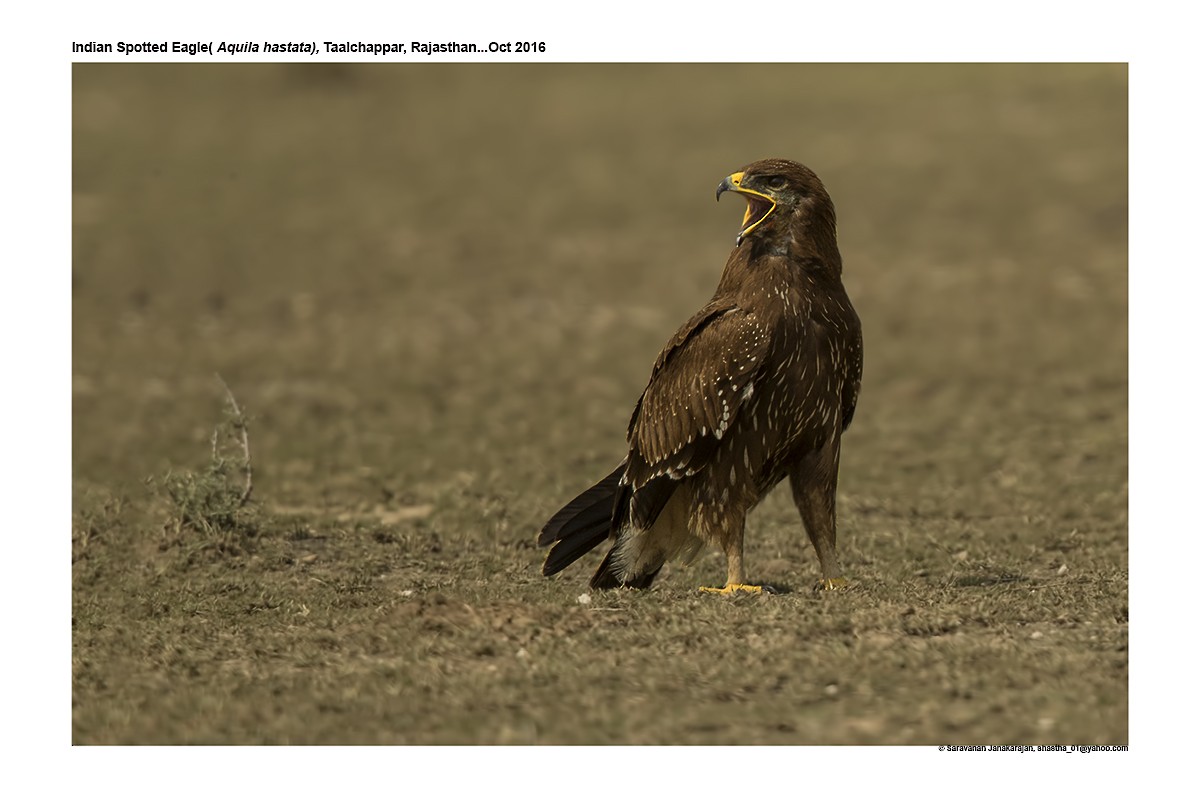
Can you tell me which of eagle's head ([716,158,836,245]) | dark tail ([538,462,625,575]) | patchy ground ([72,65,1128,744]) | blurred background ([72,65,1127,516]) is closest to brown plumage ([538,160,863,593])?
eagle's head ([716,158,836,245])

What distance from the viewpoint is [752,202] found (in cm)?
874

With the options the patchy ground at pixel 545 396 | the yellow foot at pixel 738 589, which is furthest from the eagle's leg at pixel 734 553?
the patchy ground at pixel 545 396

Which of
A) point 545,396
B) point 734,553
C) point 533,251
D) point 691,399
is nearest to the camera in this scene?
point 691,399

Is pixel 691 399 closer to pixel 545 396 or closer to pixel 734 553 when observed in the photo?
pixel 734 553

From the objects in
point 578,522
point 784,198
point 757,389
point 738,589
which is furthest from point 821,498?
point 784,198

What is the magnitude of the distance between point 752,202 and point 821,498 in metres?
1.71

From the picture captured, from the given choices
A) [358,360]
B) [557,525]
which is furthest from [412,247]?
[557,525]

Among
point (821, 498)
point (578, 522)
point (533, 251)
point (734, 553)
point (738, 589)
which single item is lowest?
Answer: point (738, 589)

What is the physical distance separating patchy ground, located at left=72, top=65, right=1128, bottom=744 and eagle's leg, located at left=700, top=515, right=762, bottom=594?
0.31 metres

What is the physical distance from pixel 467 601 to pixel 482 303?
39.3ft

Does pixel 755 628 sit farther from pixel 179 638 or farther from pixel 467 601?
pixel 179 638

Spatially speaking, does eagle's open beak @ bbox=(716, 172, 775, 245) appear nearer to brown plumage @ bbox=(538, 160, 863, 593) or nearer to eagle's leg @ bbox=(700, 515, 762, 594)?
brown plumage @ bbox=(538, 160, 863, 593)

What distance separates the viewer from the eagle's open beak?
861 cm
